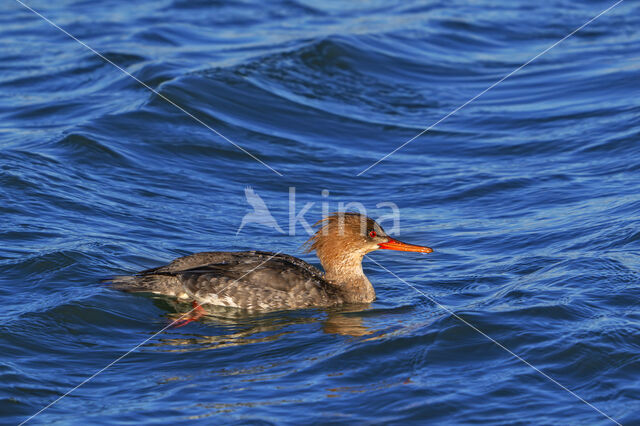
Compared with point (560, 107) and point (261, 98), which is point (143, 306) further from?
point (560, 107)

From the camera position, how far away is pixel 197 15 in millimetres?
21516

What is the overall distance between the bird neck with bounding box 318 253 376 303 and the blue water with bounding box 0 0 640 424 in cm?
22

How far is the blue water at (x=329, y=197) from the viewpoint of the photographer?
7207 mm

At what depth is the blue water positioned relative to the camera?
721 centimetres

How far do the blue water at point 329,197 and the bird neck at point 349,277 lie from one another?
0.22 m

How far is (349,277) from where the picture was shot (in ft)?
30.8

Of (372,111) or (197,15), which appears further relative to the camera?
(197,15)

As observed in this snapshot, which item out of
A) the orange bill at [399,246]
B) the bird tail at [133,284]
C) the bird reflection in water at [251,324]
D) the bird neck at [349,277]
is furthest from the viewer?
the bird neck at [349,277]

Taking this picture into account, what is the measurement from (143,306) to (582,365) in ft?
13.5

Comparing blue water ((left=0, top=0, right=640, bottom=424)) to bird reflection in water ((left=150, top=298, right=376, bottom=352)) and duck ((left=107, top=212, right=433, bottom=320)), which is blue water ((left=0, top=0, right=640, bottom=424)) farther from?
duck ((left=107, top=212, right=433, bottom=320))

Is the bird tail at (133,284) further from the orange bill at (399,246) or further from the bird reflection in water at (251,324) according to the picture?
the orange bill at (399,246)

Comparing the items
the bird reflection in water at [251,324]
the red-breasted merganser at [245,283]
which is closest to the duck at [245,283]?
the red-breasted merganser at [245,283]

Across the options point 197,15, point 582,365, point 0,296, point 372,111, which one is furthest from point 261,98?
point 582,365

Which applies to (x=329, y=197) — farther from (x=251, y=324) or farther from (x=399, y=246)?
(x=251, y=324)
